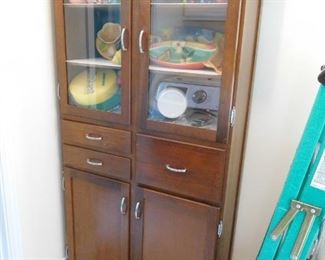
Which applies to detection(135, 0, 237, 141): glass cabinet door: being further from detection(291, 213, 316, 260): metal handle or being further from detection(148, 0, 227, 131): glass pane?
detection(291, 213, 316, 260): metal handle

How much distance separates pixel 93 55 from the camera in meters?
1.50

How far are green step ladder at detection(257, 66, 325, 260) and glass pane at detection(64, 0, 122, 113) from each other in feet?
2.54

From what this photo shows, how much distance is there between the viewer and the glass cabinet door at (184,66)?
1.21 metres

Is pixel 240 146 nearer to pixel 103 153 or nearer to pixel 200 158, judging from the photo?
pixel 200 158

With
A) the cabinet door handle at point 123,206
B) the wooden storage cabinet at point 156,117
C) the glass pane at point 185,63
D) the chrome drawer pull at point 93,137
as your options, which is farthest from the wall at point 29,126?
the glass pane at point 185,63

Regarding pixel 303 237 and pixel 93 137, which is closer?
pixel 303 237

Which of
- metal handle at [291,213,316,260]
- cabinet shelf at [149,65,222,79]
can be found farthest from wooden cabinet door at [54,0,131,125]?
metal handle at [291,213,316,260]

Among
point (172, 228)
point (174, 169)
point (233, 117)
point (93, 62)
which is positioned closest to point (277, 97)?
point (233, 117)

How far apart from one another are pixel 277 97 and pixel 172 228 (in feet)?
2.49

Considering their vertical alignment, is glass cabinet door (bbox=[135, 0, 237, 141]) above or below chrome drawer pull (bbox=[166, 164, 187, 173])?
above

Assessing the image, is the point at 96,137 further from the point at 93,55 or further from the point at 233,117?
the point at 233,117

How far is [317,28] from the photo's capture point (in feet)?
4.21

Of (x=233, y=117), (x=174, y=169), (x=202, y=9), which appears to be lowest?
(x=174, y=169)

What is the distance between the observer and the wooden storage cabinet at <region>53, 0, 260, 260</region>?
121 centimetres
